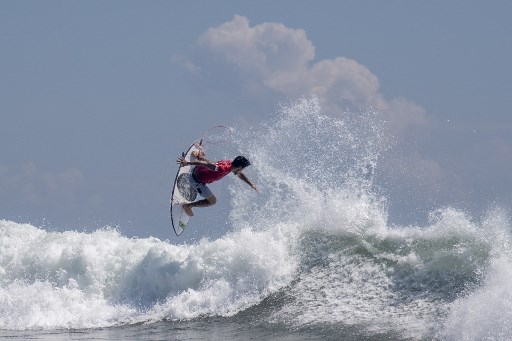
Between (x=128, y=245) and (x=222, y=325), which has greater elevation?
(x=128, y=245)

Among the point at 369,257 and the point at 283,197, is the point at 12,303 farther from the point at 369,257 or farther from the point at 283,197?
the point at 369,257

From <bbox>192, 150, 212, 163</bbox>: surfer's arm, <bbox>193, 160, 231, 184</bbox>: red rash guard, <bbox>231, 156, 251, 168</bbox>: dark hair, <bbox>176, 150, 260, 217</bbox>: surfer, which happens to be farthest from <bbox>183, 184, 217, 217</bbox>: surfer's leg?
<bbox>231, 156, 251, 168</bbox>: dark hair

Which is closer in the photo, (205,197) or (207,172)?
(207,172)

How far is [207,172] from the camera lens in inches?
564

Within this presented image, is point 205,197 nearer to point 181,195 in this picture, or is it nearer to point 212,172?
point 181,195

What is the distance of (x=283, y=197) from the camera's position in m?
17.4

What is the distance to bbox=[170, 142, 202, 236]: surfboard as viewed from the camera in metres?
14.7

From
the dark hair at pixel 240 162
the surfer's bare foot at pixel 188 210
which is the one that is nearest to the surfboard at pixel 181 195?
the surfer's bare foot at pixel 188 210

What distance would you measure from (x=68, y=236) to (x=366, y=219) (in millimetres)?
7874

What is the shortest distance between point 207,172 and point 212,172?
0.41 ft

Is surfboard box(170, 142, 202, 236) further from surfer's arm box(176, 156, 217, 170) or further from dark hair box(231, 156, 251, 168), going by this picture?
dark hair box(231, 156, 251, 168)

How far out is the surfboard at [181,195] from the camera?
14.7 metres

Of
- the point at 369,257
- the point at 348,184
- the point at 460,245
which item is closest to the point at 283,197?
the point at 348,184

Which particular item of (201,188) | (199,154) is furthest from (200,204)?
(199,154)
